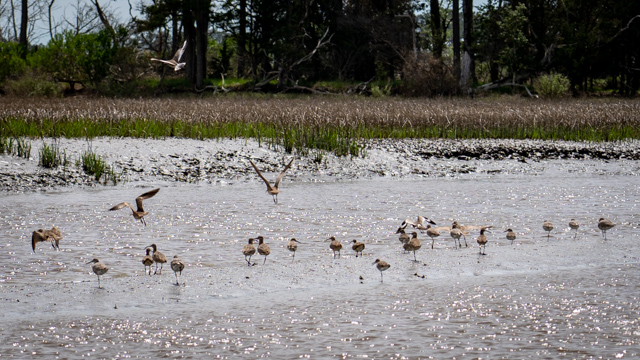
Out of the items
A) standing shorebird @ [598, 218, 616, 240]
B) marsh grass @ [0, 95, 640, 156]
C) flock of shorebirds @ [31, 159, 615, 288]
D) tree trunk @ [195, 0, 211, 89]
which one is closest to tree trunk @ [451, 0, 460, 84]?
tree trunk @ [195, 0, 211, 89]

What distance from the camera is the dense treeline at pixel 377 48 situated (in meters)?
37.3

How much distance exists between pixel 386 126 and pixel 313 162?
15.9ft

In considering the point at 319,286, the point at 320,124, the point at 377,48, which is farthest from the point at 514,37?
the point at 319,286

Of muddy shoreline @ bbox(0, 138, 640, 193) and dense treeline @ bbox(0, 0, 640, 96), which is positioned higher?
dense treeline @ bbox(0, 0, 640, 96)

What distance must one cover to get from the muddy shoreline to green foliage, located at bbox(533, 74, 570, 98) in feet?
61.3

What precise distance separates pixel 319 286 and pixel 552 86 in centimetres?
3188

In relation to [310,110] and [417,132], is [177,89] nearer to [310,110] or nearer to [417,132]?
[310,110]

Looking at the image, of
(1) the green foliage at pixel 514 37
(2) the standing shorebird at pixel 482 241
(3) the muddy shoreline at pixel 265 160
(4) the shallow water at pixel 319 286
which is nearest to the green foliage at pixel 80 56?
(1) the green foliage at pixel 514 37

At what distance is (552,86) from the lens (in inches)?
1368

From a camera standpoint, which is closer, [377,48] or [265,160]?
[265,160]

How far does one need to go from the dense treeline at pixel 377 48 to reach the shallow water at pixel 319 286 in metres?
28.5

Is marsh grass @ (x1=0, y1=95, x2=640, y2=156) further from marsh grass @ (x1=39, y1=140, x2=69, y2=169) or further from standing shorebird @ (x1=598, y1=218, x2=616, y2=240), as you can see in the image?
standing shorebird @ (x1=598, y1=218, x2=616, y2=240)

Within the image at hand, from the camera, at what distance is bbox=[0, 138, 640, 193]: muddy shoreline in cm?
1220

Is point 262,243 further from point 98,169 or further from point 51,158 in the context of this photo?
point 51,158
